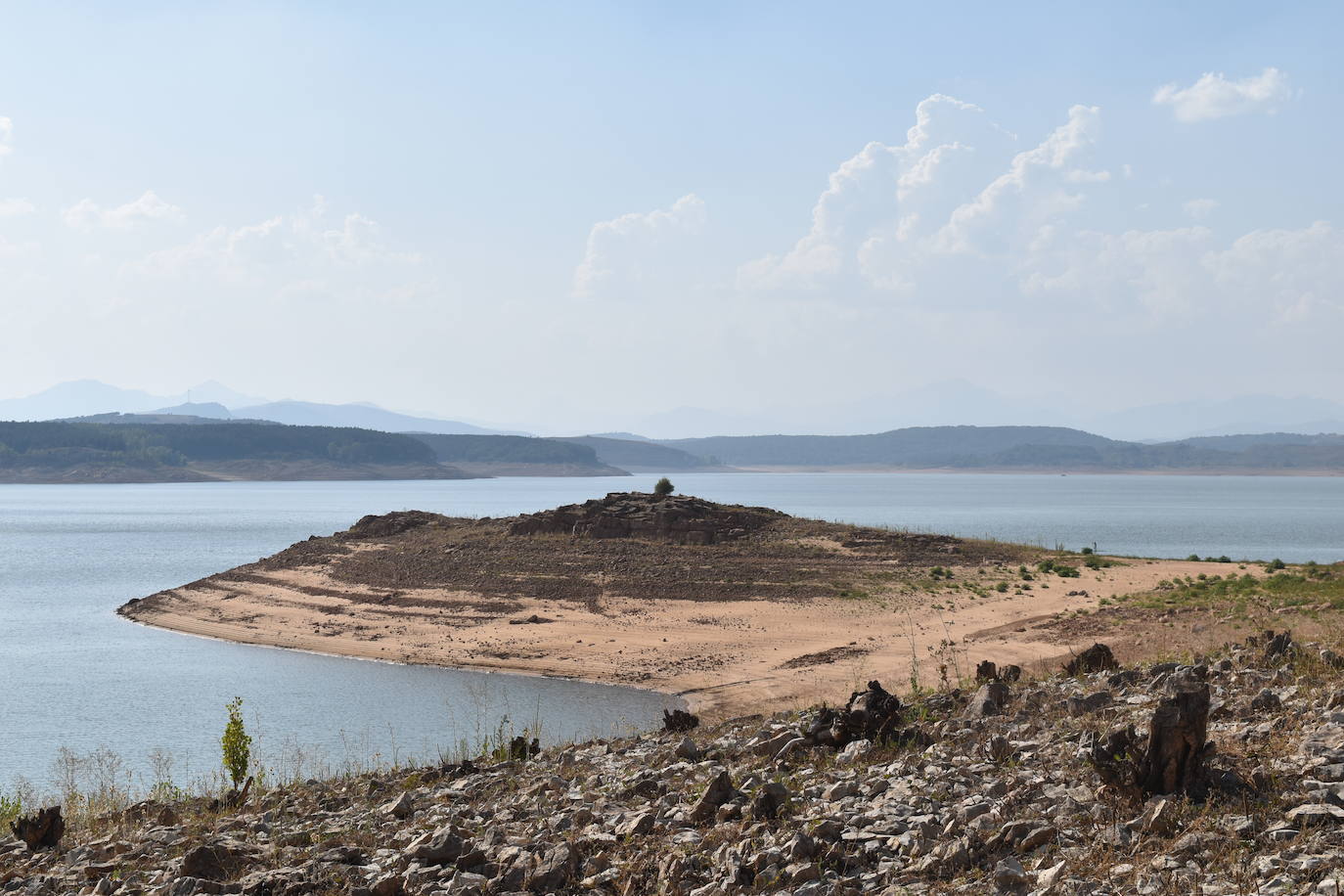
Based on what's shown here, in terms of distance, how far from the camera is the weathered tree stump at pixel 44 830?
12.6m

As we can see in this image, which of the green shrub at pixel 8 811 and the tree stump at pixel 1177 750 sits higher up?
the tree stump at pixel 1177 750

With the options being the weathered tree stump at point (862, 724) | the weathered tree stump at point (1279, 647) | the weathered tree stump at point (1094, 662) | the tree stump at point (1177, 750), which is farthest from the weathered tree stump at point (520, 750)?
the weathered tree stump at point (1279, 647)

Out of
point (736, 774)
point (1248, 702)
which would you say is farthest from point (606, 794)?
point (1248, 702)

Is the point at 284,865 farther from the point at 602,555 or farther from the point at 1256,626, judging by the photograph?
the point at 602,555

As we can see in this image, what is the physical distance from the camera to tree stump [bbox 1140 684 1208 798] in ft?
30.2

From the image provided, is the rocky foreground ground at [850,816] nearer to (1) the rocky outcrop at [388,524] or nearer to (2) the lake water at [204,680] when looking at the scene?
(2) the lake water at [204,680]

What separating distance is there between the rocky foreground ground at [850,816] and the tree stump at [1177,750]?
8cm

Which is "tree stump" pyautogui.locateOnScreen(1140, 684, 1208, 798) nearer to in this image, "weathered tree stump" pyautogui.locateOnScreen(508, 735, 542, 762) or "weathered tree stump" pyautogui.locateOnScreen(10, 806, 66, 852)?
"weathered tree stump" pyautogui.locateOnScreen(508, 735, 542, 762)

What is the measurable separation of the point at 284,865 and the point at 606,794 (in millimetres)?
3560

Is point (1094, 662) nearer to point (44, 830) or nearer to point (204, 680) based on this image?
point (44, 830)

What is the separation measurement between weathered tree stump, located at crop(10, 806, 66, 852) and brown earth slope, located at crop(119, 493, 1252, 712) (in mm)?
16546

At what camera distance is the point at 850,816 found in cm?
987

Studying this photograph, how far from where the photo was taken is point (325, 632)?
40.5 meters

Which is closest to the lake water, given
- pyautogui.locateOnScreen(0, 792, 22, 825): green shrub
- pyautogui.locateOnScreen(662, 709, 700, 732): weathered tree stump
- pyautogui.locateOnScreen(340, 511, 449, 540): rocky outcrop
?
pyautogui.locateOnScreen(662, 709, 700, 732): weathered tree stump
